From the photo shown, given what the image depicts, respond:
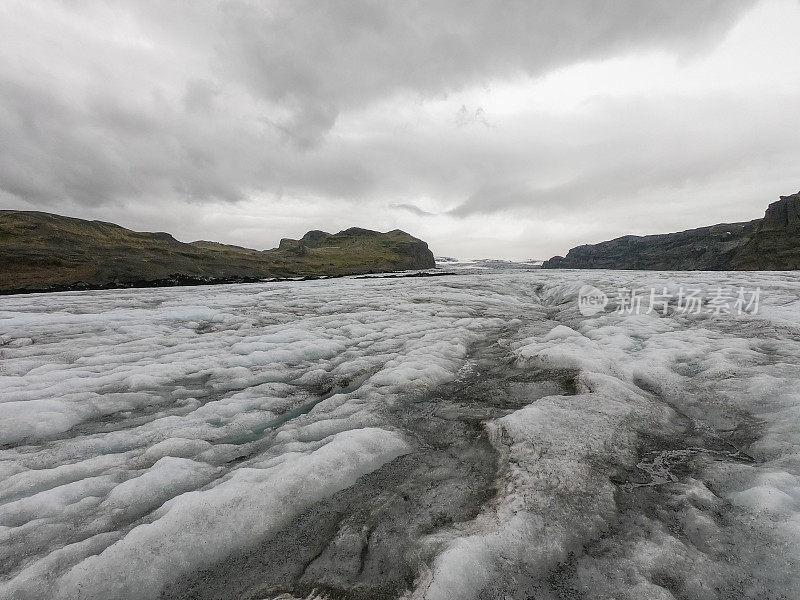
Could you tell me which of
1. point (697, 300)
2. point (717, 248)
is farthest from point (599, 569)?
point (717, 248)

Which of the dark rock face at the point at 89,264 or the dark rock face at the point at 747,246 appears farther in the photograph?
the dark rock face at the point at 747,246

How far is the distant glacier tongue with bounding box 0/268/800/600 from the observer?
3.31m

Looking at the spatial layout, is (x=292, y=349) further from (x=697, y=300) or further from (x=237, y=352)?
(x=697, y=300)

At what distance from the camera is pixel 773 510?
3688 millimetres

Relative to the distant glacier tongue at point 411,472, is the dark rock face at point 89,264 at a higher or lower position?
higher

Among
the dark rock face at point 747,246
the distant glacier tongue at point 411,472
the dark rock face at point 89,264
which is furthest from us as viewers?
the dark rock face at point 747,246

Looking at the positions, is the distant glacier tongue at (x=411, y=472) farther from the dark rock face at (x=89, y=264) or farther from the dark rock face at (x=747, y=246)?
the dark rock face at (x=747, y=246)

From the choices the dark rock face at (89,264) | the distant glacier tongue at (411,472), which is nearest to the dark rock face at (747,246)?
the dark rock face at (89,264)

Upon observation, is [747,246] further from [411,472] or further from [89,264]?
[89,264]

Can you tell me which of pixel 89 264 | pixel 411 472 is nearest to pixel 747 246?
pixel 411 472

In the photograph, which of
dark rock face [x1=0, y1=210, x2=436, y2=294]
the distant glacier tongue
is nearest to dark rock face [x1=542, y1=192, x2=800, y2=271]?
dark rock face [x1=0, y1=210, x2=436, y2=294]

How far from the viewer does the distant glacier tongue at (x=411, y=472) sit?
331cm

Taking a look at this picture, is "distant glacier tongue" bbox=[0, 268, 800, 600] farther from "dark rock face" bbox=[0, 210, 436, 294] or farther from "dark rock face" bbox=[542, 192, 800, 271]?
"dark rock face" bbox=[542, 192, 800, 271]

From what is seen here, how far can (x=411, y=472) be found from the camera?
16.3ft
